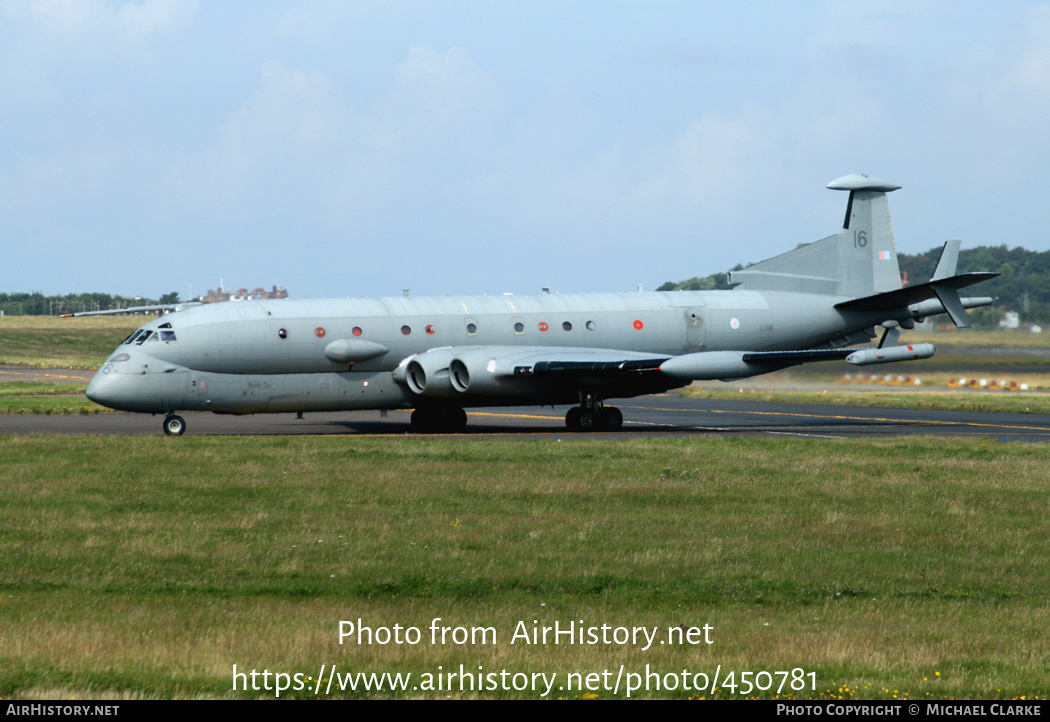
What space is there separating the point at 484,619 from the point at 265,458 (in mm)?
13420

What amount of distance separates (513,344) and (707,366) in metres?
5.60

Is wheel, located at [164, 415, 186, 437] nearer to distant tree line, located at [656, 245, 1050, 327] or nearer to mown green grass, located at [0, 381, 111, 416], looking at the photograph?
mown green grass, located at [0, 381, 111, 416]

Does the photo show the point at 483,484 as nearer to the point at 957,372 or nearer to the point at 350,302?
the point at 350,302

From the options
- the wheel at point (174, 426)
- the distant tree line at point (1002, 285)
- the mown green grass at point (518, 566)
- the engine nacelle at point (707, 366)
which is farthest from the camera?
the distant tree line at point (1002, 285)

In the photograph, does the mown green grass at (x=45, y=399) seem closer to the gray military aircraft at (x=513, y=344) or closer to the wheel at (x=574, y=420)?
the gray military aircraft at (x=513, y=344)

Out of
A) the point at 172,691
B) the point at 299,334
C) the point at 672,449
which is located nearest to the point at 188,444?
the point at 299,334

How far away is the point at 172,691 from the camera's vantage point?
8.34m

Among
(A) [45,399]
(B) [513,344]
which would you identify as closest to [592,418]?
(B) [513,344]

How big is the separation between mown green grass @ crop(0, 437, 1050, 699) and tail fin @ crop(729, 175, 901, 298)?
1515 cm

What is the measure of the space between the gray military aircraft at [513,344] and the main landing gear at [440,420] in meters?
0.06

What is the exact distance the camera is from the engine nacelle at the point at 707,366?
31766 mm

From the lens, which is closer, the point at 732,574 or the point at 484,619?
the point at 484,619

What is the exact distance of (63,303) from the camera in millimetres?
178000

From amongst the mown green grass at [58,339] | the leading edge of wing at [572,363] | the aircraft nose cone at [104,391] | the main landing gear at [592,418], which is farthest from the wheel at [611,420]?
the mown green grass at [58,339]
